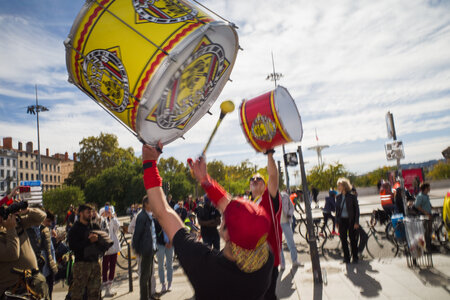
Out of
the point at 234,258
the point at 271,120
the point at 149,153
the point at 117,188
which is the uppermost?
the point at 271,120

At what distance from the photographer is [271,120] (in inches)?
106

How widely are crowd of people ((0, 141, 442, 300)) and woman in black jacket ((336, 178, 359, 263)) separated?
22mm

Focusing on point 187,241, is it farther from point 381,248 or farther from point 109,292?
point 381,248

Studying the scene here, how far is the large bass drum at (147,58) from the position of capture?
1.86 meters

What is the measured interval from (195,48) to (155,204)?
1000 millimetres

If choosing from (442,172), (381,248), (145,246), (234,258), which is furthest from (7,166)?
(442,172)

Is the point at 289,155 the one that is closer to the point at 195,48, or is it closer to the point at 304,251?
the point at 304,251

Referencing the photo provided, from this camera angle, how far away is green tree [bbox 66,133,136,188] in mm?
52812

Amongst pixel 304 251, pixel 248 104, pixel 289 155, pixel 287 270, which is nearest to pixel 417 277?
pixel 287 270

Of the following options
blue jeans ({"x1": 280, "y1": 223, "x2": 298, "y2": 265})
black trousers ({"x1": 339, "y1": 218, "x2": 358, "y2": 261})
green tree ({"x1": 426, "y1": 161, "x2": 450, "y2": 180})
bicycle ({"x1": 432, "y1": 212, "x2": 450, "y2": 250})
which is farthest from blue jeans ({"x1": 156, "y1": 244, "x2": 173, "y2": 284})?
green tree ({"x1": 426, "y1": 161, "x2": 450, "y2": 180})

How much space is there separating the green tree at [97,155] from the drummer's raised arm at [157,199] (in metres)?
53.7

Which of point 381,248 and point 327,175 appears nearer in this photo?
point 381,248

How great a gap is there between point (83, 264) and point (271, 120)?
3649mm

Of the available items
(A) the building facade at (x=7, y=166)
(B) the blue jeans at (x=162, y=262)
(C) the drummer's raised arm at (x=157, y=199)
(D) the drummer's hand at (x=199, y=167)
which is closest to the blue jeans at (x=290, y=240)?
(B) the blue jeans at (x=162, y=262)
